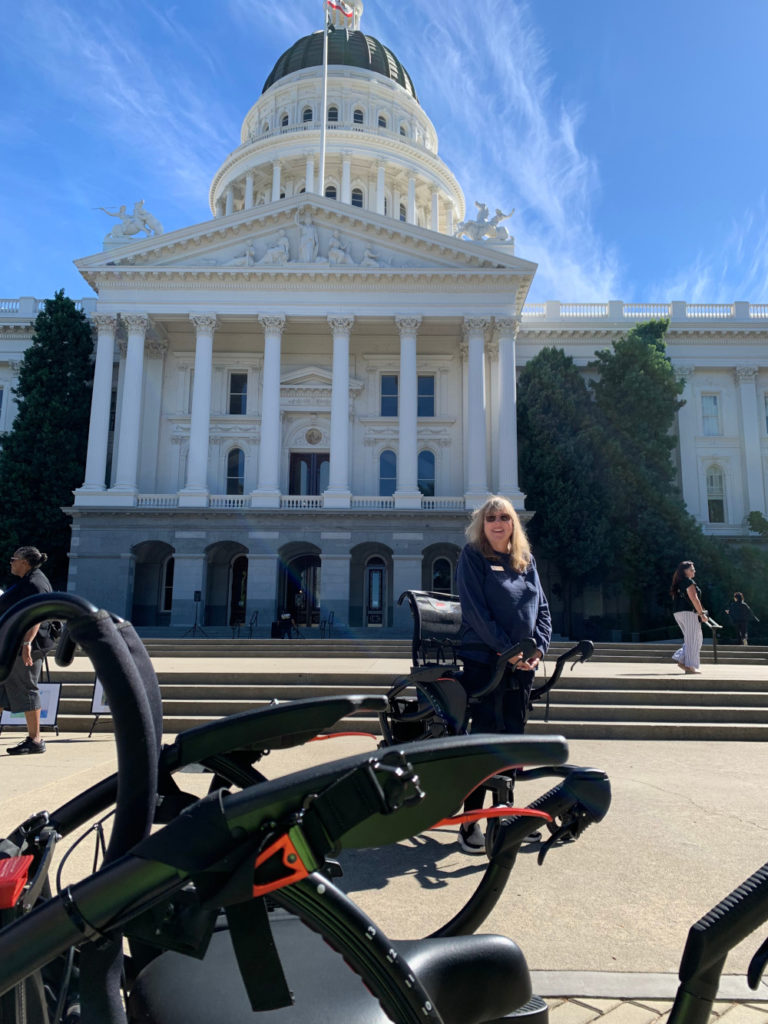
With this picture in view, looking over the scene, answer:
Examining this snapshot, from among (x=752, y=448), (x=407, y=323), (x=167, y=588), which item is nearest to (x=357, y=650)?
(x=407, y=323)

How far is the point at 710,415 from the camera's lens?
39.5m

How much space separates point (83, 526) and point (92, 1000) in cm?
3110

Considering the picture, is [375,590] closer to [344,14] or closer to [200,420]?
[200,420]

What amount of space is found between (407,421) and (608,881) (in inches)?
1122

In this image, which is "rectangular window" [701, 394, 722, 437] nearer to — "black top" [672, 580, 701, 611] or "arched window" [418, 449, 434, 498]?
"arched window" [418, 449, 434, 498]

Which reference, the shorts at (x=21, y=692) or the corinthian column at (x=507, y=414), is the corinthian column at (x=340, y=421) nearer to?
the corinthian column at (x=507, y=414)

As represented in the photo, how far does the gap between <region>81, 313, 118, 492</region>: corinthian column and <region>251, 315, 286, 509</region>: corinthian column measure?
6.69 meters

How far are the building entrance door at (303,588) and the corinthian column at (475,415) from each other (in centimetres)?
885

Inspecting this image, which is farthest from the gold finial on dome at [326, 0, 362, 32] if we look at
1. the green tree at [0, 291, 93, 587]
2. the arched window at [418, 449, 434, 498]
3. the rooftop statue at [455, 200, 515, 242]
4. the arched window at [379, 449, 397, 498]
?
the arched window at [418, 449, 434, 498]

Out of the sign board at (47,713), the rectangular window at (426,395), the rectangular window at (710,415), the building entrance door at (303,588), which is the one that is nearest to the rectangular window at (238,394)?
the building entrance door at (303,588)

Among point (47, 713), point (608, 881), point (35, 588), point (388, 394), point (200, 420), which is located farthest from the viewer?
point (388, 394)

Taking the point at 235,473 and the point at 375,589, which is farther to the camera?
the point at 235,473

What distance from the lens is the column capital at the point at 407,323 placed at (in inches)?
1264

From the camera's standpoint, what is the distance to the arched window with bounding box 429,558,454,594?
33625 millimetres
